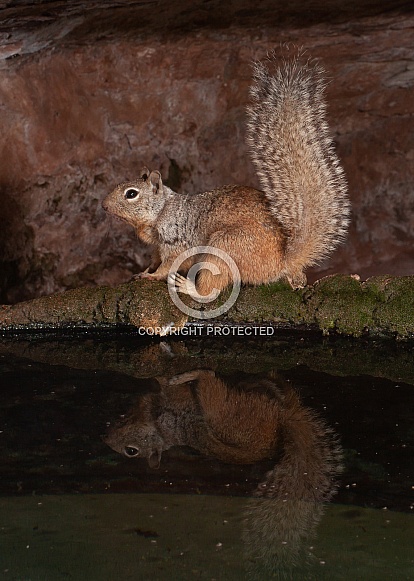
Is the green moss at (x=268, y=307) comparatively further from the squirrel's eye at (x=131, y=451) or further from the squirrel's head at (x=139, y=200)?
the squirrel's eye at (x=131, y=451)

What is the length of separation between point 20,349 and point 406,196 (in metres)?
4.38

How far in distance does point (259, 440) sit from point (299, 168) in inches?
88.5

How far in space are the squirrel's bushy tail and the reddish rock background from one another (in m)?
0.99

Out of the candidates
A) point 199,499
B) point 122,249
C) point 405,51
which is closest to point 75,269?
point 122,249

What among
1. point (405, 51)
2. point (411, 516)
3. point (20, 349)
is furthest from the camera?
point (405, 51)

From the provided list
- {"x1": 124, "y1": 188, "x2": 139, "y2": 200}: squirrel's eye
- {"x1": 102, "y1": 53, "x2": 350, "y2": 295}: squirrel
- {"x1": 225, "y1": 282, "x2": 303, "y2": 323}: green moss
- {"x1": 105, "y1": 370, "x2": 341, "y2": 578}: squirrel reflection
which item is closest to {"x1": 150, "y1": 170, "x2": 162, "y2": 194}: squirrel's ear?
{"x1": 124, "y1": 188, "x2": 139, "y2": 200}: squirrel's eye

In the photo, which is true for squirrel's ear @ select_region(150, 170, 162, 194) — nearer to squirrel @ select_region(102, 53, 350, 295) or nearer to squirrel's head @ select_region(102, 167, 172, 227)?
squirrel's head @ select_region(102, 167, 172, 227)

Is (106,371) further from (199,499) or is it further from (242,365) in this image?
(199,499)

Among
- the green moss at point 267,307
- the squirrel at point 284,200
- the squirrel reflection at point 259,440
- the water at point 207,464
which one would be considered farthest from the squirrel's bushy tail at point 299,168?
the squirrel reflection at point 259,440

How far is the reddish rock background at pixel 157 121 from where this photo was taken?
21.2 ft

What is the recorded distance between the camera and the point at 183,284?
18.2ft

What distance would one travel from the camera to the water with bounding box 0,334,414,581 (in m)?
2.72

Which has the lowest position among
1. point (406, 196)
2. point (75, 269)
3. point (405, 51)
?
point (75, 269)

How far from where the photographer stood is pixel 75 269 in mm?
7613
